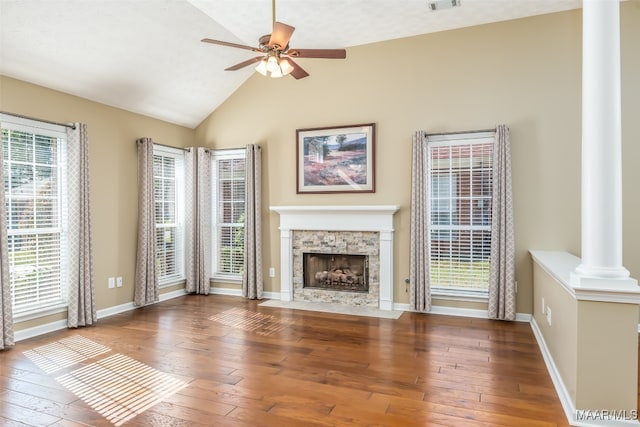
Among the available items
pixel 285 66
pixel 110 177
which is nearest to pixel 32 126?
pixel 110 177

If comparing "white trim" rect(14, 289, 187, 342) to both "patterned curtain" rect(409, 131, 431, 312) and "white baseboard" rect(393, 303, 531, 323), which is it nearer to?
"white baseboard" rect(393, 303, 531, 323)

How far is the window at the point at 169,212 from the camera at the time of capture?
6.01 meters

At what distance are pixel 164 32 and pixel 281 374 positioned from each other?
3.82 metres

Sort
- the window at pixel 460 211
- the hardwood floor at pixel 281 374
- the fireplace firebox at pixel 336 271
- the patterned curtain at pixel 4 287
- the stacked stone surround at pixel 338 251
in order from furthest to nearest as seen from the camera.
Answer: the fireplace firebox at pixel 336 271 → the stacked stone surround at pixel 338 251 → the window at pixel 460 211 → the patterned curtain at pixel 4 287 → the hardwood floor at pixel 281 374

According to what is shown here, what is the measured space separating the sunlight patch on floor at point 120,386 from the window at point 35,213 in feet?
4.77

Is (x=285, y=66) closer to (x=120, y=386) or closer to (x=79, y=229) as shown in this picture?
(x=120, y=386)

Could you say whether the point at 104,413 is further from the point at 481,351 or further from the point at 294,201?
the point at 294,201

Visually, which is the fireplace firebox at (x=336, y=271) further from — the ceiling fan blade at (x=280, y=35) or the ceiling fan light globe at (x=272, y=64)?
the ceiling fan blade at (x=280, y=35)

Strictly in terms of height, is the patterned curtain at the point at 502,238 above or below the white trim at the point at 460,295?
above

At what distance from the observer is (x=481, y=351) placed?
12.6ft

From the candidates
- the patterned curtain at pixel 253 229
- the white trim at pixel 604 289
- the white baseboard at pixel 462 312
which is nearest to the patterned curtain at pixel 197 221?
the patterned curtain at pixel 253 229

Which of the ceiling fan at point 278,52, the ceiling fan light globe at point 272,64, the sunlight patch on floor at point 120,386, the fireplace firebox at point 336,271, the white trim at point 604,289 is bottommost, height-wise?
the sunlight patch on floor at point 120,386

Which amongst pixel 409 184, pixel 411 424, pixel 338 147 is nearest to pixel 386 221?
pixel 409 184

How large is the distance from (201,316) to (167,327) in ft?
1.74
